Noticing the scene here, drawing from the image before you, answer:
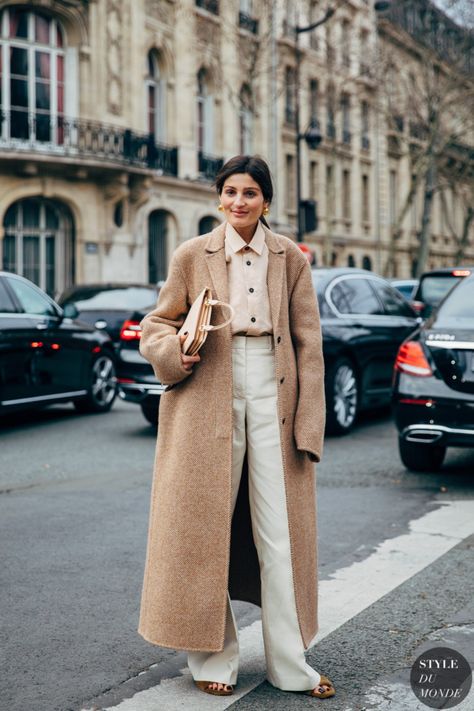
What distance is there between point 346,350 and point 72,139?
19.1 m

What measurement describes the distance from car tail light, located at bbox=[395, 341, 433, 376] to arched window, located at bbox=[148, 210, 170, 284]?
24034 millimetres

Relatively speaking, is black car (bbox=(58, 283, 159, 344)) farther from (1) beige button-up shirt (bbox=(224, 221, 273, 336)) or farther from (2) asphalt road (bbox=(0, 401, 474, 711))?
(1) beige button-up shirt (bbox=(224, 221, 273, 336))

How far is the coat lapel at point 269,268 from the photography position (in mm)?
3887

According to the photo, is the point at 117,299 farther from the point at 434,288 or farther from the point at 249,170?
the point at 249,170

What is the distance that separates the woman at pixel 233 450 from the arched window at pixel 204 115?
3167 centimetres

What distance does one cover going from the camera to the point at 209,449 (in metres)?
3.83

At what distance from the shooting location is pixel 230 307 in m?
3.82

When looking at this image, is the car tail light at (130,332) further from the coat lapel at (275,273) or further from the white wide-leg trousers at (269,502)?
the white wide-leg trousers at (269,502)

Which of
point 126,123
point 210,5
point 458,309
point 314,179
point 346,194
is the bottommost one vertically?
point 458,309

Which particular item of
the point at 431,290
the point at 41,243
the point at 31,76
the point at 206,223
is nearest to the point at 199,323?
the point at 431,290

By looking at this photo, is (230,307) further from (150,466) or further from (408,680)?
(150,466)

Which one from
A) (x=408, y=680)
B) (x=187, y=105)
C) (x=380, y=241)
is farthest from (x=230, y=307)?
(x=380, y=241)

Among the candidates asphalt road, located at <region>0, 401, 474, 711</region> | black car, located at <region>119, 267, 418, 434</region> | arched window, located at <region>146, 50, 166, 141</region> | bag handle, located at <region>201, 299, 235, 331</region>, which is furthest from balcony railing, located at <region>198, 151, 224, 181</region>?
bag handle, located at <region>201, 299, 235, 331</region>

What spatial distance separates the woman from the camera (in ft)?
12.5
